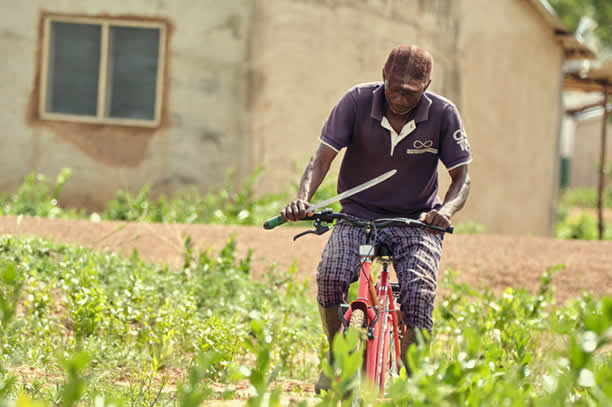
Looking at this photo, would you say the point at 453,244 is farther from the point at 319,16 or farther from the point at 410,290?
the point at 410,290

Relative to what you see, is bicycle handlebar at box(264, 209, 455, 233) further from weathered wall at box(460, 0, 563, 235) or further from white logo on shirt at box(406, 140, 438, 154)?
weathered wall at box(460, 0, 563, 235)

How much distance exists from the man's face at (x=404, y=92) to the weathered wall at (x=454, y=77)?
648 cm

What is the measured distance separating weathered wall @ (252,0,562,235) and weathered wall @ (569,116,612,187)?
17.4 m

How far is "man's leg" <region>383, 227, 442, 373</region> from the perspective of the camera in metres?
3.60

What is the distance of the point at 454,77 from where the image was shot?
487 inches

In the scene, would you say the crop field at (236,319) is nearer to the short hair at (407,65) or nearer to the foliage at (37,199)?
the short hair at (407,65)

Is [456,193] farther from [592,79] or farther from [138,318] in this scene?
[592,79]

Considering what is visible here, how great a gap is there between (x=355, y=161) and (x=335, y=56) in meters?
6.82

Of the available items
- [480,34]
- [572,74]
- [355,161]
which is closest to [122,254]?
[355,161]

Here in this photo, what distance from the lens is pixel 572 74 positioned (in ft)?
48.9

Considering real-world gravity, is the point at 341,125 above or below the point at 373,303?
above

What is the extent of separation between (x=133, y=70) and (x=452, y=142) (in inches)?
302

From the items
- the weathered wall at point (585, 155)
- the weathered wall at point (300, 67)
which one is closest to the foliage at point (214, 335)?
the weathered wall at point (300, 67)

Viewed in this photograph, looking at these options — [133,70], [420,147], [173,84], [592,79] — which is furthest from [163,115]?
[592,79]
